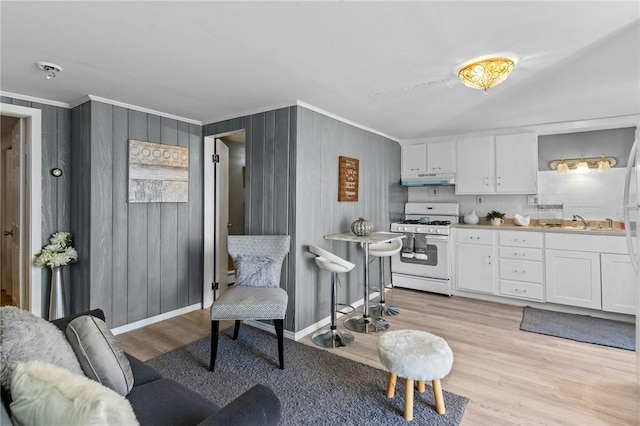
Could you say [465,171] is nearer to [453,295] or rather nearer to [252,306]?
[453,295]

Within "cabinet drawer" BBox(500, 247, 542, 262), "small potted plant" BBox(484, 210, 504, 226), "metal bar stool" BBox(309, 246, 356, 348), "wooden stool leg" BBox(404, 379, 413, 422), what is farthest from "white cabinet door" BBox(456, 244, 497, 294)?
"wooden stool leg" BBox(404, 379, 413, 422)

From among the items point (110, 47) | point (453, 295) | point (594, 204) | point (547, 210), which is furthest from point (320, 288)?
point (594, 204)

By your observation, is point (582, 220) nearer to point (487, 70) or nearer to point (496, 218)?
point (496, 218)

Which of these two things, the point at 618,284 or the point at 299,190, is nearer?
the point at 299,190

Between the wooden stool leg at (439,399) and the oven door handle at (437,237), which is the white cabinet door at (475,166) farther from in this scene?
the wooden stool leg at (439,399)

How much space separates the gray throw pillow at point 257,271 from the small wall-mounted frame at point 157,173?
1201 mm

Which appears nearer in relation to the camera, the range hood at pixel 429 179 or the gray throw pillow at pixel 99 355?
the gray throw pillow at pixel 99 355

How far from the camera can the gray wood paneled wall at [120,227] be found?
301 cm

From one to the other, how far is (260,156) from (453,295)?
3.16 m

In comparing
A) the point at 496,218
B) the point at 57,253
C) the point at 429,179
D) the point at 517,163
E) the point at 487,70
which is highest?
the point at 487,70

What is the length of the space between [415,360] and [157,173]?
3.02 m

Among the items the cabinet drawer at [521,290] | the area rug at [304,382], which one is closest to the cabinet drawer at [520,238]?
the cabinet drawer at [521,290]

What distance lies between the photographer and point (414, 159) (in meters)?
5.04

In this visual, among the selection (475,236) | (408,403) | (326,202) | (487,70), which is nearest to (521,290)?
(475,236)
